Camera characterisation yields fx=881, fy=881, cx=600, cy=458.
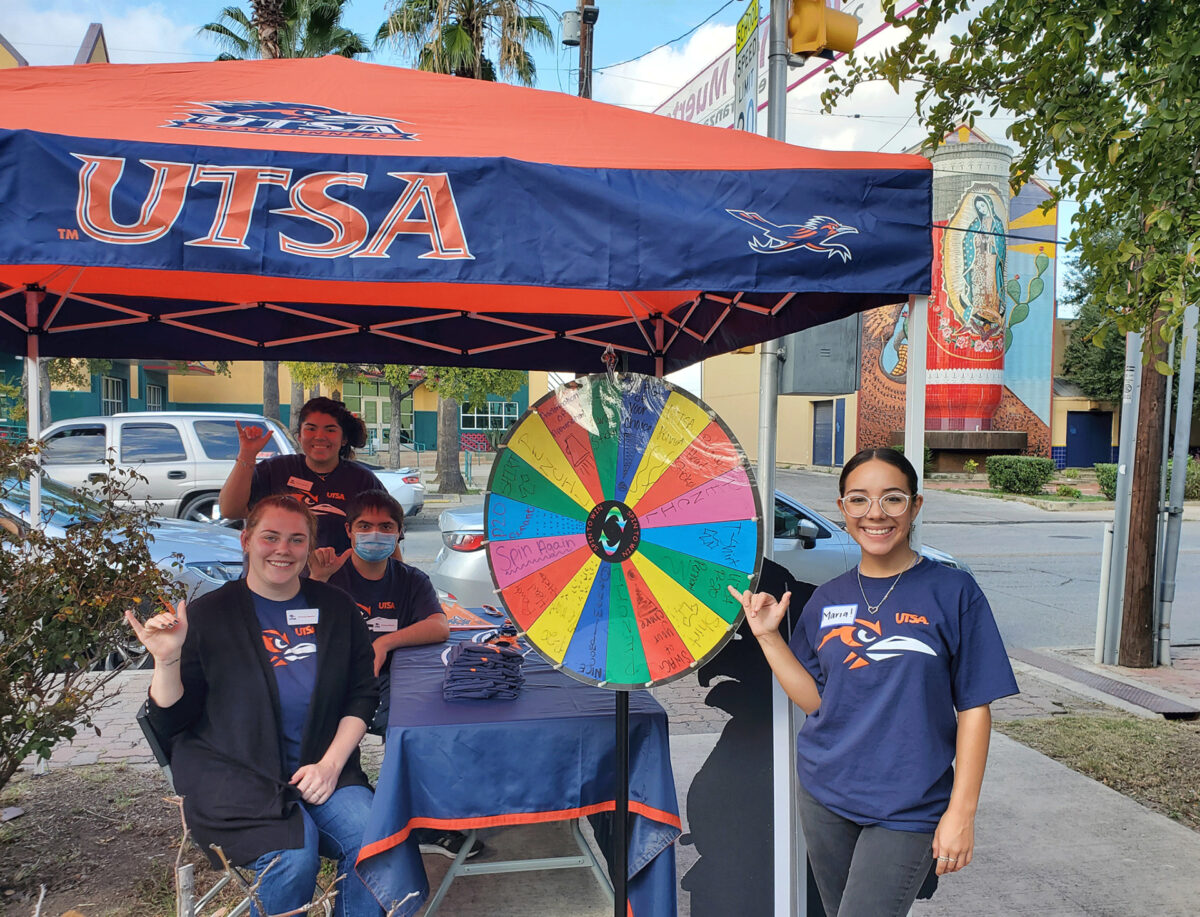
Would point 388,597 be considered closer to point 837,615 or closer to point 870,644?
point 837,615

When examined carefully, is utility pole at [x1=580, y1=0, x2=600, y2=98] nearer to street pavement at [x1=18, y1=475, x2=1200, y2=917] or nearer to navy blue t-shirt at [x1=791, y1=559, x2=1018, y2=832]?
street pavement at [x1=18, y1=475, x2=1200, y2=917]

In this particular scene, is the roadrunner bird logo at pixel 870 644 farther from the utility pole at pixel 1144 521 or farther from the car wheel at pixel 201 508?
the car wheel at pixel 201 508

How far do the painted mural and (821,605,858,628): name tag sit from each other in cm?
2497

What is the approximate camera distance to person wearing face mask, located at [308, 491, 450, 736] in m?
3.62

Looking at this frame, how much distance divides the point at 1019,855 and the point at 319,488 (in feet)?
11.7

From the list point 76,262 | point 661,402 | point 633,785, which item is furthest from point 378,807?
point 76,262

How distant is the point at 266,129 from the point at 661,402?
1386 millimetres

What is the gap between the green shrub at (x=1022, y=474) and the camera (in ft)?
75.8

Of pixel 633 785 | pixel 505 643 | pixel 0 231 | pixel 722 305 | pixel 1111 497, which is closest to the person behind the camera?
pixel 0 231

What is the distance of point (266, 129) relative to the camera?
2543 millimetres

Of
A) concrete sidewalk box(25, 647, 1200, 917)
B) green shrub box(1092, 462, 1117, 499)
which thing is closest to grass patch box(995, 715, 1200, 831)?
concrete sidewalk box(25, 647, 1200, 917)

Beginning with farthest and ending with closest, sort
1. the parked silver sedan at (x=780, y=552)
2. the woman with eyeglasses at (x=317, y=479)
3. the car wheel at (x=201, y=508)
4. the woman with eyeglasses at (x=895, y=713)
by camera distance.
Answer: the car wheel at (x=201, y=508)
the parked silver sedan at (x=780, y=552)
the woman with eyeglasses at (x=317, y=479)
the woman with eyeglasses at (x=895, y=713)

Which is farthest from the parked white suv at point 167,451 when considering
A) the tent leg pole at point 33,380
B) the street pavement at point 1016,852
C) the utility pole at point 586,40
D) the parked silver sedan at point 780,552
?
the utility pole at point 586,40

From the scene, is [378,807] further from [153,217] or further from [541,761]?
[153,217]
